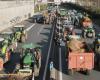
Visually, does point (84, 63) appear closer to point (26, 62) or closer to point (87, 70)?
point (87, 70)

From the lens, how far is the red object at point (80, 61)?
2308 centimetres

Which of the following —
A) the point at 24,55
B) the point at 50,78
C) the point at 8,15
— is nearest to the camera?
the point at 50,78

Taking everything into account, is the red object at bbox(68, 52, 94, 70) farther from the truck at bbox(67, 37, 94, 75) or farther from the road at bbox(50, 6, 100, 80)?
the road at bbox(50, 6, 100, 80)

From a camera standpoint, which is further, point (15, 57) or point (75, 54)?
point (15, 57)

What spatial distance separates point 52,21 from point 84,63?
45.6 metres

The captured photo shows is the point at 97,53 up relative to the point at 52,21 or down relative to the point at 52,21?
up

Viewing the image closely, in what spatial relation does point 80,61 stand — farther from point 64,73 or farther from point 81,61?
point 64,73

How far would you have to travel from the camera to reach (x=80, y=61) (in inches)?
912

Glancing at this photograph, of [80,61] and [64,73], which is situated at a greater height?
[80,61]

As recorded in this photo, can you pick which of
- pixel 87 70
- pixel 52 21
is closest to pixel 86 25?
pixel 52 21

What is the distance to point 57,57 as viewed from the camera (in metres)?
29.2

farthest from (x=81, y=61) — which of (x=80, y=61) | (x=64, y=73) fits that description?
(x=64, y=73)

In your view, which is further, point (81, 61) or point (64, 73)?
point (64, 73)

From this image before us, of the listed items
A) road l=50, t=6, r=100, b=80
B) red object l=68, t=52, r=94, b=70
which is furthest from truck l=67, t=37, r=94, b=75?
road l=50, t=6, r=100, b=80
